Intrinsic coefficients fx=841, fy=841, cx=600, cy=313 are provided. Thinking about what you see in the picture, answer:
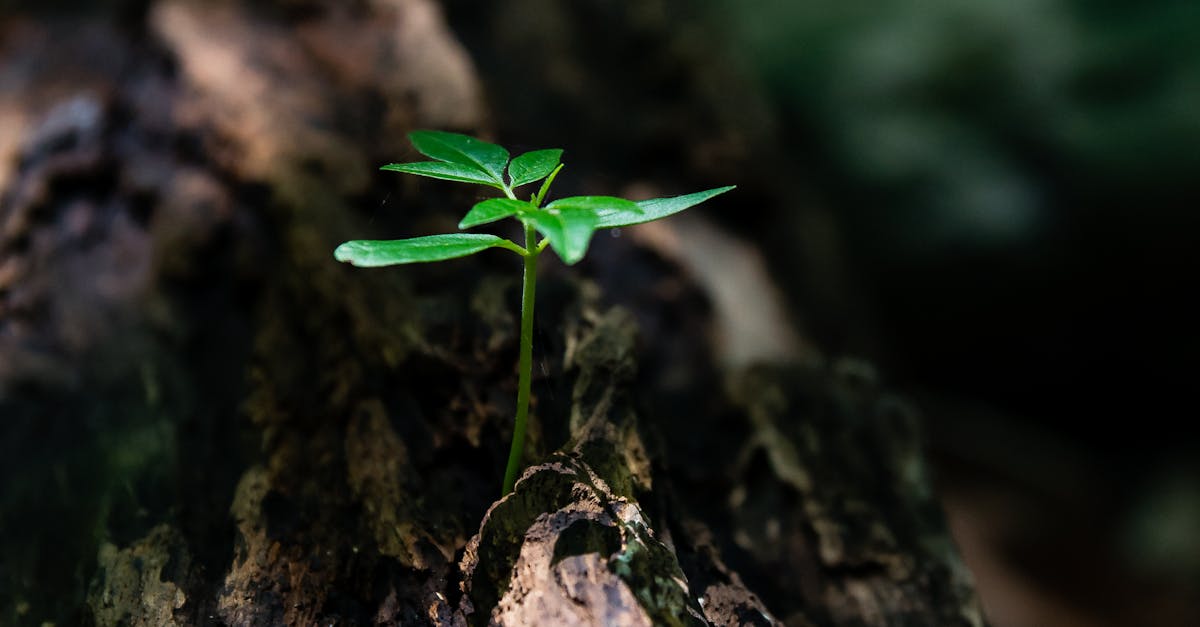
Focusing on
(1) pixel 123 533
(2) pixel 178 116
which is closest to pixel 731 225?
(2) pixel 178 116

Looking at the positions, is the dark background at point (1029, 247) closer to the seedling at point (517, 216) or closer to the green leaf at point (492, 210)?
the seedling at point (517, 216)

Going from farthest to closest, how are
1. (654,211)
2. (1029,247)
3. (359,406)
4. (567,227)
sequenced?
1. (1029,247)
2. (359,406)
3. (654,211)
4. (567,227)

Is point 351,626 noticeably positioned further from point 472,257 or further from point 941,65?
point 941,65

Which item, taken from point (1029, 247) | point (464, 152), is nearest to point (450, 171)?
point (464, 152)

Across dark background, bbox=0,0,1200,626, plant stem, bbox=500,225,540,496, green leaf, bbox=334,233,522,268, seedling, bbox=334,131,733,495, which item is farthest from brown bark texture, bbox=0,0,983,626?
dark background, bbox=0,0,1200,626

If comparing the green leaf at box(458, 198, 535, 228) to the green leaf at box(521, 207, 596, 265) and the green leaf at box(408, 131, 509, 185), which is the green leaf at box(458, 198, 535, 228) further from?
the green leaf at box(408, 131, 509, 185)

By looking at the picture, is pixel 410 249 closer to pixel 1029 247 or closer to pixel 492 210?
pixel 492 210

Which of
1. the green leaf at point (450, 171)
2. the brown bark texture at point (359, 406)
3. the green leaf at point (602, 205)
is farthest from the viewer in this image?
the brown bark texture at point (359, 406)

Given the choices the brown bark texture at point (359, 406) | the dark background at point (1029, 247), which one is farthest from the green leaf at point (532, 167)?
the dark background at point (1029, 247)
